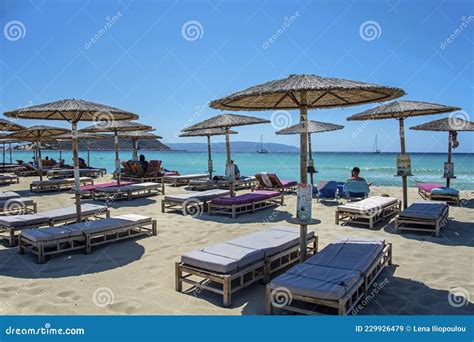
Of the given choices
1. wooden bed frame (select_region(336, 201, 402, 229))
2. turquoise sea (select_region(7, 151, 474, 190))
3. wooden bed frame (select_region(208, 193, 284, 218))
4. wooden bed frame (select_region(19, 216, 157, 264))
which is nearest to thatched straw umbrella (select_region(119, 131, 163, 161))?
wooden bed frame (select_region(208, 193, 284, 218))

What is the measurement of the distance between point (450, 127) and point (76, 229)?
405 inches

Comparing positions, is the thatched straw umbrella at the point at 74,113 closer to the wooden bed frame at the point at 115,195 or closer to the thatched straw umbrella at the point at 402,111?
the wooden bed frame at the point at 115,195

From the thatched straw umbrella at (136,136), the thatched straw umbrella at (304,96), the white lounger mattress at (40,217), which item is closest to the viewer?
the thatched straw umbrella at (304,96)

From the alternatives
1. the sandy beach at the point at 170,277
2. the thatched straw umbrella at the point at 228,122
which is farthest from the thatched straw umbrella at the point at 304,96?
the thatched straw umbrella at the point at 228,122

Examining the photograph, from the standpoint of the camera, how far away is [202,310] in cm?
366

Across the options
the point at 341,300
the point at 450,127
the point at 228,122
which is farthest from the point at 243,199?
the point at 450,127

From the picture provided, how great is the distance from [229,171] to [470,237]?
230 inches

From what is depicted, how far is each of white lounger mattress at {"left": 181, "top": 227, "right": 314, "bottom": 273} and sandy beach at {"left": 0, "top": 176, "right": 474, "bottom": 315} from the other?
39 cm

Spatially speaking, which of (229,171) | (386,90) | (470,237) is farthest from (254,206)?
(386,90)

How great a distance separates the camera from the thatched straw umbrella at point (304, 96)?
417cm

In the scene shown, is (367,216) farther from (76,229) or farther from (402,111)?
(76,229)

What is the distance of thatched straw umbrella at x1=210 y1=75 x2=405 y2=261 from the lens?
13.7 feet

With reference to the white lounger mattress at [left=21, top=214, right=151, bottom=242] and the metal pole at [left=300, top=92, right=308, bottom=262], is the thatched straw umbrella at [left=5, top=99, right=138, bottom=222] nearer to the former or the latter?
the white lounger mattress at [left=21, top=214, right=151, bottom=242]

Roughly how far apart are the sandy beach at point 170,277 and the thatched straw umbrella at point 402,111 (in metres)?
2.51
